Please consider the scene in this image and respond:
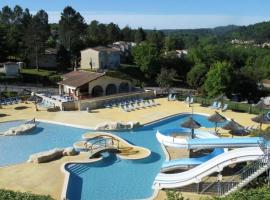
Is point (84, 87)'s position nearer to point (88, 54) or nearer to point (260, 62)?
point (88, 54)

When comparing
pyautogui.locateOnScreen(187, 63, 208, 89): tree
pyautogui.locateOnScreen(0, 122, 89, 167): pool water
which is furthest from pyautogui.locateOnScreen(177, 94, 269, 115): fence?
pyautogui.locateOnScreen(187, 63, 208, 89): tree

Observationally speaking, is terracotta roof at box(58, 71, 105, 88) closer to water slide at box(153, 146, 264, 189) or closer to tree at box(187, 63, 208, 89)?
tree at box(187, 63, 208, 89)

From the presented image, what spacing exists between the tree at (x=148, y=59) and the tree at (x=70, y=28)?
13814 millimetres

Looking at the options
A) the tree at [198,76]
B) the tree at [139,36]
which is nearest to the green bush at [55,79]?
the tree at [198,76]

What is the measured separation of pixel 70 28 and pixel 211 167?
60.6 metres

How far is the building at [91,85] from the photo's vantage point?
43.4 metres

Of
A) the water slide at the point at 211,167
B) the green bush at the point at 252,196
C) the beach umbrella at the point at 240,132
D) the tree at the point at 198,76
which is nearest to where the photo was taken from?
the green bush at the point at 252,196

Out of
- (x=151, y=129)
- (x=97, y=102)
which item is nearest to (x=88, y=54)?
(x=97, y=102)

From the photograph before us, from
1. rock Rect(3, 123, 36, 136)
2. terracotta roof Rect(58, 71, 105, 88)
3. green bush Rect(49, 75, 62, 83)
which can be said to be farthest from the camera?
green bush Rect(49, 75, 62, 83)

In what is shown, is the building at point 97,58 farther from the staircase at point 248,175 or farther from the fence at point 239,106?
the staircase at point 248,175

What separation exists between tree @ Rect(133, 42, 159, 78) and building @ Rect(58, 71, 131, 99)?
20938 mm

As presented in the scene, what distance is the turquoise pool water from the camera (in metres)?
20.3

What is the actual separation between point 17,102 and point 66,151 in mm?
19057

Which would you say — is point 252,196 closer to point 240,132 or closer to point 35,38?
point 240,132
